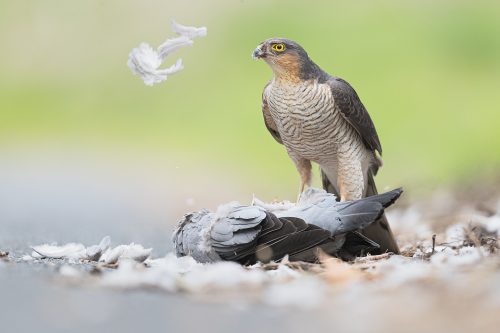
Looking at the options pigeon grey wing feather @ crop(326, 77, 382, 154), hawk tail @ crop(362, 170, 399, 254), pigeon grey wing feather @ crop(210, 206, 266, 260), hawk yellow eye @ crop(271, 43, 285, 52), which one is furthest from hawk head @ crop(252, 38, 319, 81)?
pigeon grey wing feather @ crop(210, 206, 266, 260)

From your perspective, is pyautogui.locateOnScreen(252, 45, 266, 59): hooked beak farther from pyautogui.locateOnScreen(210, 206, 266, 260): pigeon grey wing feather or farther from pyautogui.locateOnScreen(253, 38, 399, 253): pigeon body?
pyautogui.locateOnScreen(210, 206, 266, 260): pigeon grey wing feather

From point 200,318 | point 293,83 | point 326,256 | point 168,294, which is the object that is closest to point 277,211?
point 326,256

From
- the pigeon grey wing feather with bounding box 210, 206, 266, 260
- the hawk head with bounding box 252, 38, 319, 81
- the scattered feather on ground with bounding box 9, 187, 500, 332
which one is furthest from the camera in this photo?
the hawk head with bounding box 252, 38, 319, 81

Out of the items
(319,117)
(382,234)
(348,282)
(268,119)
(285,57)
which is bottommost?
(348,282)

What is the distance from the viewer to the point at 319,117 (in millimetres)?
4672

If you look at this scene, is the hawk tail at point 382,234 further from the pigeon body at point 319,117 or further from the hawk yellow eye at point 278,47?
the hawk yellow eye at point 278,47

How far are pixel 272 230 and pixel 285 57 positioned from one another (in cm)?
127

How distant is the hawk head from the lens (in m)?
4.64

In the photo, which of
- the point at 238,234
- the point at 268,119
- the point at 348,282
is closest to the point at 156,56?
the point at 268,119

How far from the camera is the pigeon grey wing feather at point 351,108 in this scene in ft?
15.4

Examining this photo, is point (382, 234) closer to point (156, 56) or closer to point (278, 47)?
point (278, 47)

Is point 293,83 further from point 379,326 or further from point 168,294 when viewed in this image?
point 379,326

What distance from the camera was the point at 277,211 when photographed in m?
4.20

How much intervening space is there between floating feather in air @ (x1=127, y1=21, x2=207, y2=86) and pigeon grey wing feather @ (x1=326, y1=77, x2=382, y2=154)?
779 mm
